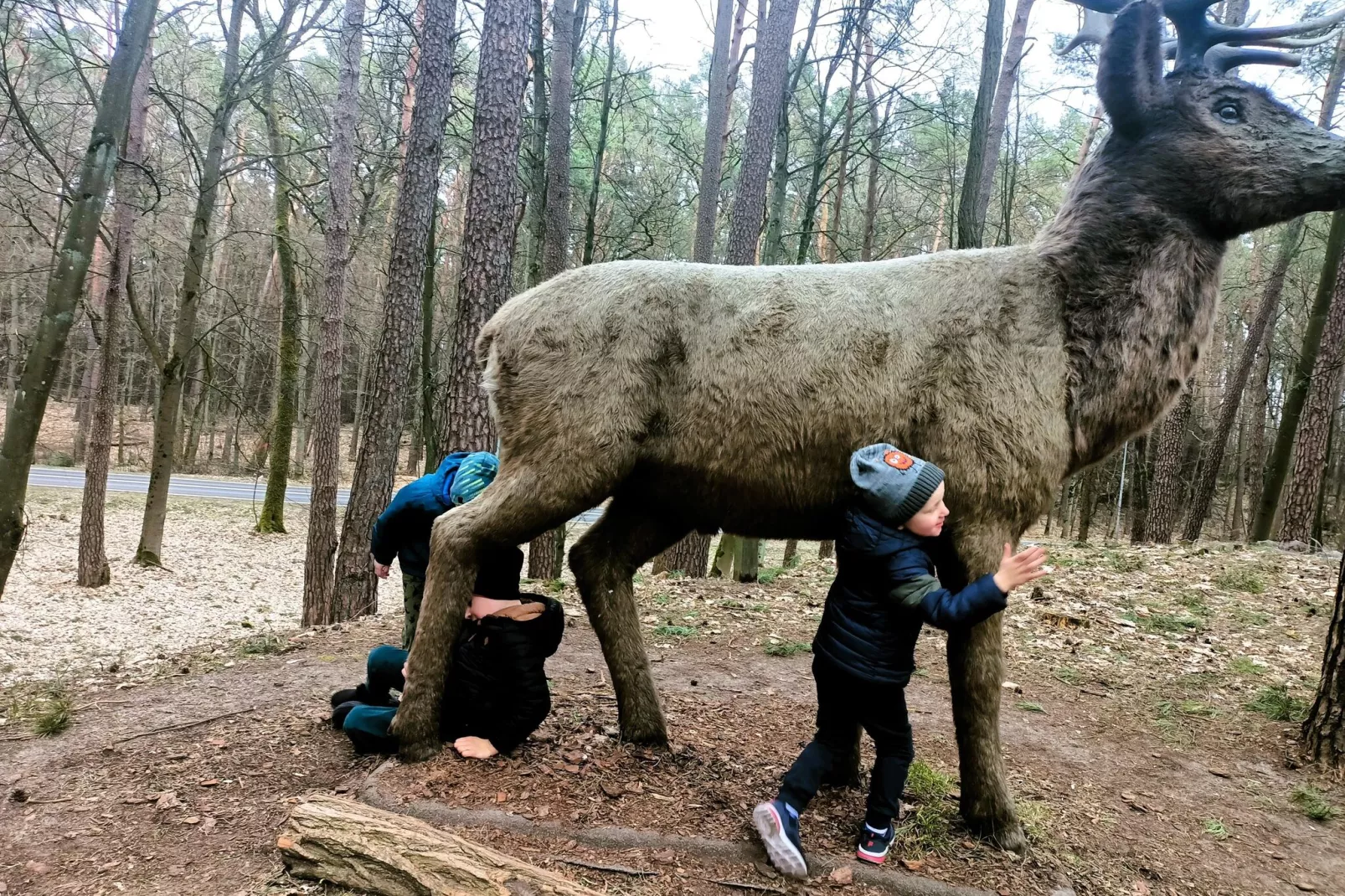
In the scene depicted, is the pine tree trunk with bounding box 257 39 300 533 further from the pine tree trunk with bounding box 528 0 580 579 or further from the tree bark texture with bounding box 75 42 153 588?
the pine tree trunk with bounding box 528 0 580 579

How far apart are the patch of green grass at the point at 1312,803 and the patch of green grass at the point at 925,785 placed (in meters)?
2.17

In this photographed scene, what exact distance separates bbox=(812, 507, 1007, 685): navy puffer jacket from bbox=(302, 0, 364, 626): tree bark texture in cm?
807

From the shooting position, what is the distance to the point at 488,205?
7.17m

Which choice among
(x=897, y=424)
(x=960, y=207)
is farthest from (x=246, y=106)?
(x=897, y=424)

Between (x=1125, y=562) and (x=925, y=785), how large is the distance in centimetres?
852

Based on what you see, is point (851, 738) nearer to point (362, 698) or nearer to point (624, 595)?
point (624, 595)

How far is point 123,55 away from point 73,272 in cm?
136

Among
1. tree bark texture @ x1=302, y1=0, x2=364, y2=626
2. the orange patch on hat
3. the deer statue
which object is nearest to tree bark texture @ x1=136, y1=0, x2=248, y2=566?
tree bark texture @ x1=302, y1=0, x2=364, y2=626

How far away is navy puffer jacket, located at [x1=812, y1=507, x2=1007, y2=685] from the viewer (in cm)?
271

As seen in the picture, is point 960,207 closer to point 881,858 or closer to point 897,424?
point 897,424

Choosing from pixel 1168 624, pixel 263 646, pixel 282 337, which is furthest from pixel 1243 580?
pixel 282 337

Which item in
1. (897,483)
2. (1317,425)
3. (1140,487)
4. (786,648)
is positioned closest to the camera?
(897,483)

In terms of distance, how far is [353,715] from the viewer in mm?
3676

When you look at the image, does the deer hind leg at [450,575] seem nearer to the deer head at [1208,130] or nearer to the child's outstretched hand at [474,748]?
the child's outstretched hand at [474,748]
